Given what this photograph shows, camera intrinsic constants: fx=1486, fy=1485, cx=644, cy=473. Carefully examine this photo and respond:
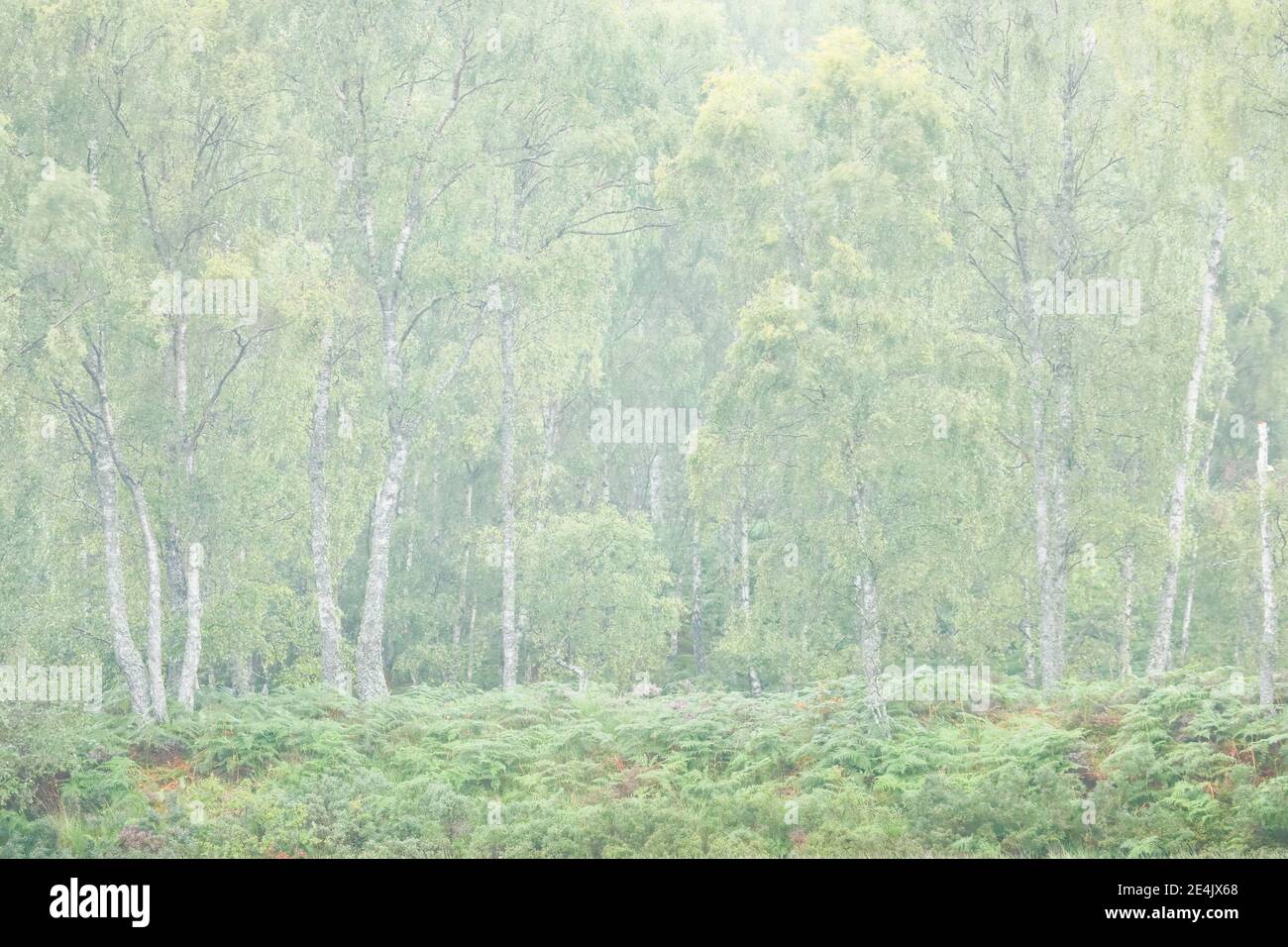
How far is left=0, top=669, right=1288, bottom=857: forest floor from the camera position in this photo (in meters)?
18.0

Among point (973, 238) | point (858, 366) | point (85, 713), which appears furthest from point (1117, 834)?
point (85, 713)

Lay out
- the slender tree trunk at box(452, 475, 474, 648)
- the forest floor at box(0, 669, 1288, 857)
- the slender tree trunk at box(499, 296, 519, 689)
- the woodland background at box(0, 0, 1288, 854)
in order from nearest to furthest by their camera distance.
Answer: the forest floor at box(0, 669, 1288, 857) → the woodland background at box(0, 0, 1288, 854) → the slender tree trunk at box(499, 296, 519, 689) → the slender tree trunk at box(452, 475, 474, 648)

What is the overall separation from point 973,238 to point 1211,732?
1043 centimetres

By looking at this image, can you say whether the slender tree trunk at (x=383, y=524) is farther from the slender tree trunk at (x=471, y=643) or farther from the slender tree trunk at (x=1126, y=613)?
the slender tree trunk at (x=1126, y=613)

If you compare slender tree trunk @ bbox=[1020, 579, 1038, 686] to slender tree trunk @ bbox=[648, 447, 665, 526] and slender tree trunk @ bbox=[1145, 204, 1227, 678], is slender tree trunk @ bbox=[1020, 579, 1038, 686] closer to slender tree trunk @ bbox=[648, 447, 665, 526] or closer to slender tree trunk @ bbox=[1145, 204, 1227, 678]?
slender tree trunk @ bbox=[1145, 204, 1227, 678]

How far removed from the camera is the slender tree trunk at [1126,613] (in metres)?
28.5

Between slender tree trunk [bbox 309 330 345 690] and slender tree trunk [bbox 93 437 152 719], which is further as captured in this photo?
slender tree trunk [bbox 309 330 345 690]

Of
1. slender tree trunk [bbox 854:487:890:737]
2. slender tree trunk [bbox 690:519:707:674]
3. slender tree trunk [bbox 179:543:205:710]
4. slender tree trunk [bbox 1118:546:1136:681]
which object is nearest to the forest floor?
slender tree trunk [bbox 854:487:890:737]

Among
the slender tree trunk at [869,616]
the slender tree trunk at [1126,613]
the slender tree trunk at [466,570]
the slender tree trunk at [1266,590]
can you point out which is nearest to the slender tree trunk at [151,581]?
the slender tree trunk at [869,616]

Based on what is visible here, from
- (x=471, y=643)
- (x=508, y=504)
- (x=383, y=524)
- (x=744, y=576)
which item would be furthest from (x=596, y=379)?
(x=383, y=524)

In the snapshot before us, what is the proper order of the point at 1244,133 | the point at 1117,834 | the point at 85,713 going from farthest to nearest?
1. the point at 85,713
2. the point at 1244,133
3. the point at 1117,834

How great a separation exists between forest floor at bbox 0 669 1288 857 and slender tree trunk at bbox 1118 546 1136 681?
564 cm
